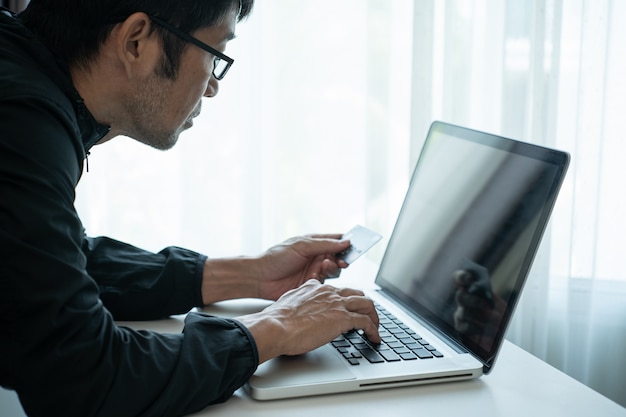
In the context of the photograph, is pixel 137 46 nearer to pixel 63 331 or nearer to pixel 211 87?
pixel 211 87

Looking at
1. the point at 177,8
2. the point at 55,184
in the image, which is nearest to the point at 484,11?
the point at 177,8

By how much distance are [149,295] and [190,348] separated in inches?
12.8

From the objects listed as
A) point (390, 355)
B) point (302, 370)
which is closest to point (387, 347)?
point (390, 355)

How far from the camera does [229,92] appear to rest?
2127 mm

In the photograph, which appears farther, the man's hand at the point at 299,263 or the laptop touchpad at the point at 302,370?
the man's hand at the point at 299,263

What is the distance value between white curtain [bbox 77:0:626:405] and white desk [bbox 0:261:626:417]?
1.03 metres

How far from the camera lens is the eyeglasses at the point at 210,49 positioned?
1.07 metres

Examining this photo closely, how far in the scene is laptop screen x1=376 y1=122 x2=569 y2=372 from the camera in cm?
100

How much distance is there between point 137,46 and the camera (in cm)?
109

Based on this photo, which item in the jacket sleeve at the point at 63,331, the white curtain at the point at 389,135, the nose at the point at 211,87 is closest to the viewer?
the jacket sleeve at the point at 63,331

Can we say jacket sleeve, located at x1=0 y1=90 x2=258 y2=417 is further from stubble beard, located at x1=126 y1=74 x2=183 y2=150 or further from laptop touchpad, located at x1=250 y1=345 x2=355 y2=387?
stubble beard, located at x1=126 y1=74 x2=183 y2=150

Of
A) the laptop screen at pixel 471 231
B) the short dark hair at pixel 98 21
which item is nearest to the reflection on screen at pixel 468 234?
the laptop screen at pixel 471 231

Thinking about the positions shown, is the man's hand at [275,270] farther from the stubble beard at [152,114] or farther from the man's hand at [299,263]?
the stubble beard at [152,114]

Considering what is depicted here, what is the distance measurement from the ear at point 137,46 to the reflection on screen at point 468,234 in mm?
515
